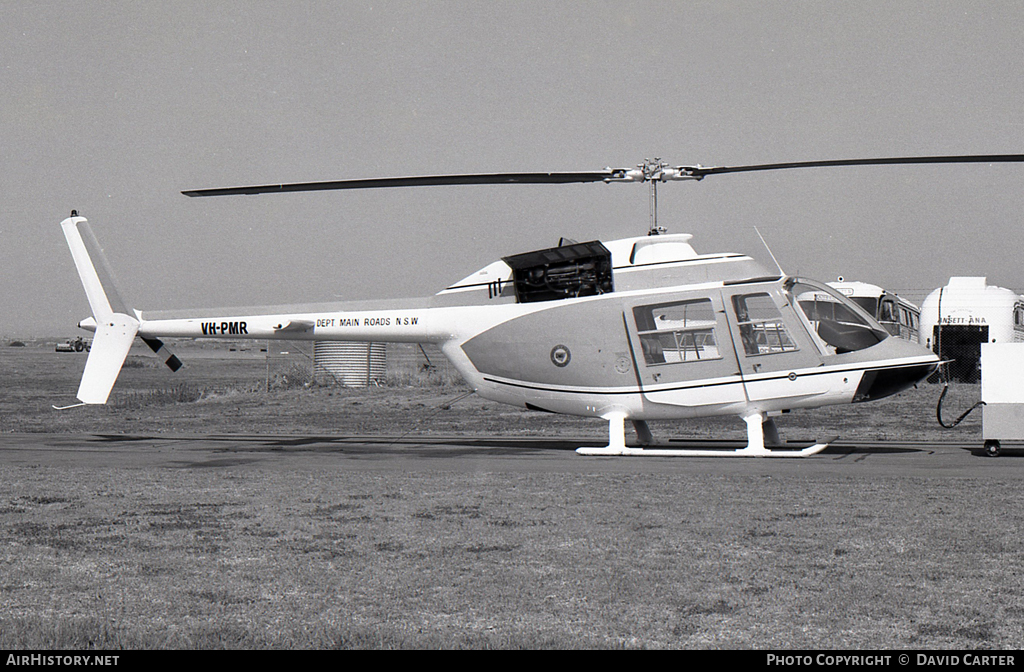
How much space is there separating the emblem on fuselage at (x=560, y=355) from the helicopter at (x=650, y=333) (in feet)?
0.05

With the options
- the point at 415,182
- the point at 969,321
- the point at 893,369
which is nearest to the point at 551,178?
the point at 415,182

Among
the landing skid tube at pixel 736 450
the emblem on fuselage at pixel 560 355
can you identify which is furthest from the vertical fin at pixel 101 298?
the landing skid tube at pixel 736 450

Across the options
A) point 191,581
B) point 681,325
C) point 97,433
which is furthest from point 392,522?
point 97,433

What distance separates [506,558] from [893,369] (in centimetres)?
1017

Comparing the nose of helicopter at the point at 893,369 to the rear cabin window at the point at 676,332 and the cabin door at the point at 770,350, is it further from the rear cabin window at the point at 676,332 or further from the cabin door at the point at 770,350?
the rear cabin window at the point at 676,332

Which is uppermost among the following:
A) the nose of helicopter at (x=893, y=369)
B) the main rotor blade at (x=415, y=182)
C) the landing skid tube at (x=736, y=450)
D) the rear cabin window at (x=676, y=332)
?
the main rotor blade at (x=415, y=182)

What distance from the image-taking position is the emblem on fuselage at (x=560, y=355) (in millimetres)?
17250

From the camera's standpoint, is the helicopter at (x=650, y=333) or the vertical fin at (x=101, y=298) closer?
the helicopter at (x=650, y=333)

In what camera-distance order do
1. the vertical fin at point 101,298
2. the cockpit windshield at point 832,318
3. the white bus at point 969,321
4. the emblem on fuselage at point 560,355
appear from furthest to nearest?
1. the white bus at point 969,321
2. the vertical fin at point 101,298
3. the emblem on fuselage at point 560,355
4. the cockpit windshield at point 832,318

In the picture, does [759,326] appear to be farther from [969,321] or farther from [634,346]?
[969,321]

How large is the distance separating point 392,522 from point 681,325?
8.32m

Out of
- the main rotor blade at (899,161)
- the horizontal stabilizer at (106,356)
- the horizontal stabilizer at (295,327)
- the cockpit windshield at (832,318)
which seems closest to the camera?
Result: the main rotor blade at (899,161)

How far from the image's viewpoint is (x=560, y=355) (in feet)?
56.7
